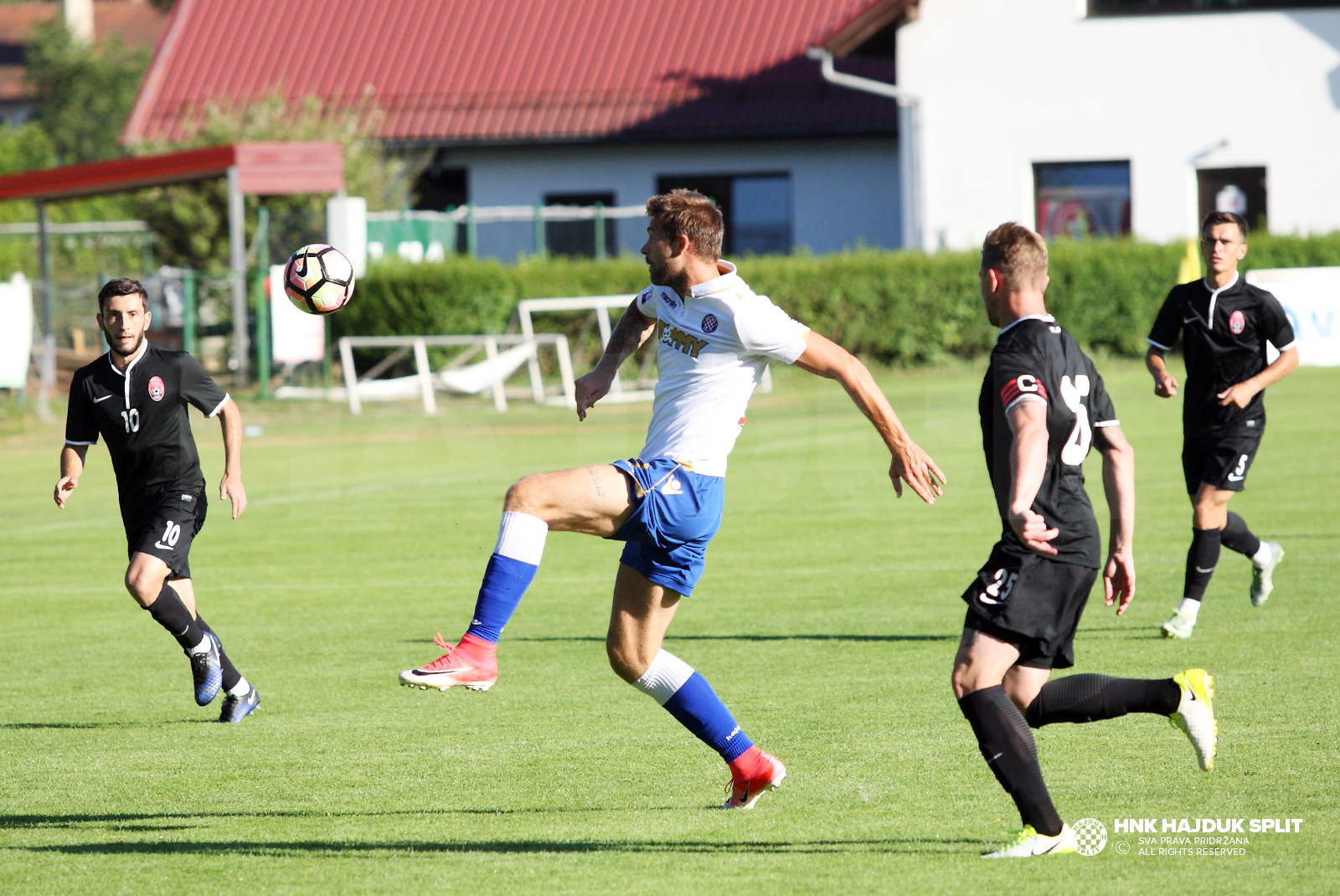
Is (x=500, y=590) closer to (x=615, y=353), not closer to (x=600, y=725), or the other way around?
(x=615, y=353)

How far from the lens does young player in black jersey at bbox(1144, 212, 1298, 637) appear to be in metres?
8.33

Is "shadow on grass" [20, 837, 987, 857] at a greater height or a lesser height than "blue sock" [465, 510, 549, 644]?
Result: lesser

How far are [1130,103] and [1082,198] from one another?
190 cm

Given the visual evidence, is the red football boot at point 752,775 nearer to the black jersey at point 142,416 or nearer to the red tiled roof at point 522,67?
the black jersey at point 142,416

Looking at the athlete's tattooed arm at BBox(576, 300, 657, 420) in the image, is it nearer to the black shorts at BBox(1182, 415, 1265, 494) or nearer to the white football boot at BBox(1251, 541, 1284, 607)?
the black shorts at BBox(1182, 415, 1265, 494)

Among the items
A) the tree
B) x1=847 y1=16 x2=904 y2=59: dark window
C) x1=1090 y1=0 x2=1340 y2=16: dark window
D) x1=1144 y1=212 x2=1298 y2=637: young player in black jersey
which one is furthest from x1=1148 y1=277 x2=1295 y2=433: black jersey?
the tree

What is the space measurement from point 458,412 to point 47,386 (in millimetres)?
6645

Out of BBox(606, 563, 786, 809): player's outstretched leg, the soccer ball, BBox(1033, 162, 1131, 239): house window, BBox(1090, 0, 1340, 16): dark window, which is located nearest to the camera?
BBox(606, 563, 786, 809): player's outstretched leg

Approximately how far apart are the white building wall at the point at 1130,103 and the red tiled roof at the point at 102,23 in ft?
189

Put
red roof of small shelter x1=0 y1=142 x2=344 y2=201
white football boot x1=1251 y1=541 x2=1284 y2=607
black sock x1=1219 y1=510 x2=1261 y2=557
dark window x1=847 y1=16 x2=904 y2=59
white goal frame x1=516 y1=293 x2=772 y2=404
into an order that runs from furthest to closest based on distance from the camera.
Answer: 1. dark window x1=847 y1=16 x2=904 y2=59
2. white goal frame x1=516 y1=293 x2=772 y2=404
3. red roof of small shelter x1=0 y1=142 x2=344 y2=201
4. white football boot x1=1251 y1=541 x2=1284 y2=607
5. black sock x1=1219 y1=510 x2=1261 y2=557

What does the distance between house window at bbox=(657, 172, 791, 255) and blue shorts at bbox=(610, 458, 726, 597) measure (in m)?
28.6

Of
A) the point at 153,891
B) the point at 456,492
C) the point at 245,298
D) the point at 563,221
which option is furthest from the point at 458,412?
the point at 153,891

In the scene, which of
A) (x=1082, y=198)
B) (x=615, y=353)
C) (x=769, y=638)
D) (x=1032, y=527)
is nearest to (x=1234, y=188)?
(x=1082, y=198)

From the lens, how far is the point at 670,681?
541 cm
